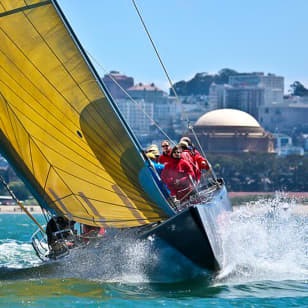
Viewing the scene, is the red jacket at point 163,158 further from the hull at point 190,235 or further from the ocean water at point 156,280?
the hull at point 190,235

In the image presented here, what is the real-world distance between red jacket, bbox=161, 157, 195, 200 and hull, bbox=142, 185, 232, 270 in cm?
50

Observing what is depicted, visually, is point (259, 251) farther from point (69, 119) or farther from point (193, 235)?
point (69, 119)

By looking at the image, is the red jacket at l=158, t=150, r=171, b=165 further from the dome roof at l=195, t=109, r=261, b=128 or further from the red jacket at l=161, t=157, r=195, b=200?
the dome roof at l=195, t=109, r=261, b=128

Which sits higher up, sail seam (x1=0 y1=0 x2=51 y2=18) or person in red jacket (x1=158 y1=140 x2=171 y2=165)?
sail seam (x1=0 y1=0 x2=51 y2=18)

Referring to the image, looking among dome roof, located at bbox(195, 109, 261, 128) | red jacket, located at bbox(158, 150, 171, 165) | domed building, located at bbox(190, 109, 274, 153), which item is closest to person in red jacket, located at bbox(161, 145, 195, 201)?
red jacket, located at bbox(158, 150, 171, 165)

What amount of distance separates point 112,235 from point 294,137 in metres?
127

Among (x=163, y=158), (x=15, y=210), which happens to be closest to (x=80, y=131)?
(x=163, y=158)

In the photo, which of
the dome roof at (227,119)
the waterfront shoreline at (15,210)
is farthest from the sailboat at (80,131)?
the dome roof at (227,119)

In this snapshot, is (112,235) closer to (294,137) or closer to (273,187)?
(273,187)

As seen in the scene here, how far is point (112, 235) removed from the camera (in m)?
8.89

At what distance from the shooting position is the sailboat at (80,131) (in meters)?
8.45

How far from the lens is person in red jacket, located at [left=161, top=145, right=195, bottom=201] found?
9.12 m

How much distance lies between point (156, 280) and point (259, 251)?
195cm

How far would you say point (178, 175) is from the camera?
9.13 m
